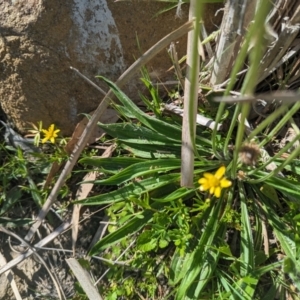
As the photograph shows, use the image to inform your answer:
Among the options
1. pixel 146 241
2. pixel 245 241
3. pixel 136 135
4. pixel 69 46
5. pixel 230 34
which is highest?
pixel 69 46

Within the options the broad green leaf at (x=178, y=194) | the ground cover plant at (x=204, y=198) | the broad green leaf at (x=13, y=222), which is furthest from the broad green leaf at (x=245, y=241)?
the broad green leaf at (x=13, y=222)

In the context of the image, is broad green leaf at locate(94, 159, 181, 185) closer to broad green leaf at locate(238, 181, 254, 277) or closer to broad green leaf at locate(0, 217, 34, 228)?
broad green leaf at locate(238, 181, 254, 277)

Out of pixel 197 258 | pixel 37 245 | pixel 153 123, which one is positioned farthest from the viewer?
pixel 37 245

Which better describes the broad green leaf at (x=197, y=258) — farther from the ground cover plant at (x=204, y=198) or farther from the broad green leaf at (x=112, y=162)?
the broad green leaf at (x=112, y=162)

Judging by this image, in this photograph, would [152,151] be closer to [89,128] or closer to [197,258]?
[89,128]

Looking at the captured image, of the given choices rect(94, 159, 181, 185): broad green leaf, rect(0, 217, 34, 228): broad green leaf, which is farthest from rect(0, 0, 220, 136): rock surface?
rect(0, 217, 34, 228): broad green leaf

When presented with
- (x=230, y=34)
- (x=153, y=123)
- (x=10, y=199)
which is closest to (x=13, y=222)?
(x=10, y=199)

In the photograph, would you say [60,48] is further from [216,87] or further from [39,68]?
[216,87]
